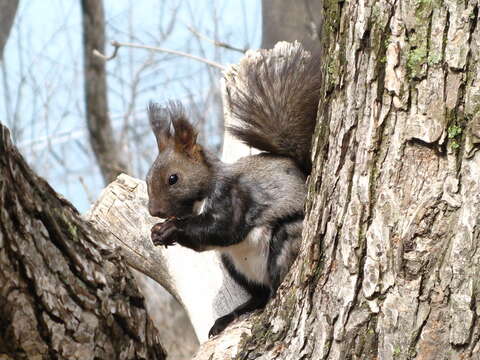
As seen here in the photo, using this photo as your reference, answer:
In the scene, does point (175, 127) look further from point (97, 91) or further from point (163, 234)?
point (97, 91)

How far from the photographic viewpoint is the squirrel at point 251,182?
9.78ft

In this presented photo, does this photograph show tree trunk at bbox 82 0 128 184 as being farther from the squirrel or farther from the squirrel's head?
the squirrel

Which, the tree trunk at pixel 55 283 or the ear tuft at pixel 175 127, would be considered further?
the ear tuft at pixel 175 127

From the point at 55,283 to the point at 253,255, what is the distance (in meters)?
1.39

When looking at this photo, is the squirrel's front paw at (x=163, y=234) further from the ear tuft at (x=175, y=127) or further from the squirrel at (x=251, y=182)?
the ear tuft at (x=175, y=127)

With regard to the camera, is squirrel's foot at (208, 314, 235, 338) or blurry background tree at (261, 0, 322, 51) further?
blurry background tree at (261, 0, 322, 51)

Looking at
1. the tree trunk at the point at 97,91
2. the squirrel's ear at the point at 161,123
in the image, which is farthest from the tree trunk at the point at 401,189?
the tree trunk at the point at 97,91

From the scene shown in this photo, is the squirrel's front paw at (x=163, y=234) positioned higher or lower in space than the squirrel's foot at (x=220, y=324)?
higher

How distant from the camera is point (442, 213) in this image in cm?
194

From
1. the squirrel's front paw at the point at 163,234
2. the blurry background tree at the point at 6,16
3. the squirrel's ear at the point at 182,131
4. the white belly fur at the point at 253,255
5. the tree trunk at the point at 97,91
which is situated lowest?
the white belly fur at the point at 253,255

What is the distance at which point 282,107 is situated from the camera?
3.05 m

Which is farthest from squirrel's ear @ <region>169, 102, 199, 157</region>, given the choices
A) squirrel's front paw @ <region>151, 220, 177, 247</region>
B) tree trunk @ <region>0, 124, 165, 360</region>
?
tree trunk @ <region>0, 124, 165, 360</region>

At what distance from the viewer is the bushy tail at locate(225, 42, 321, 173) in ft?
9.82

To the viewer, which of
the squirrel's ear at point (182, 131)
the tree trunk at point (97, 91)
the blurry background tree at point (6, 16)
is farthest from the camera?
the tree trunk at point (97, 91)
